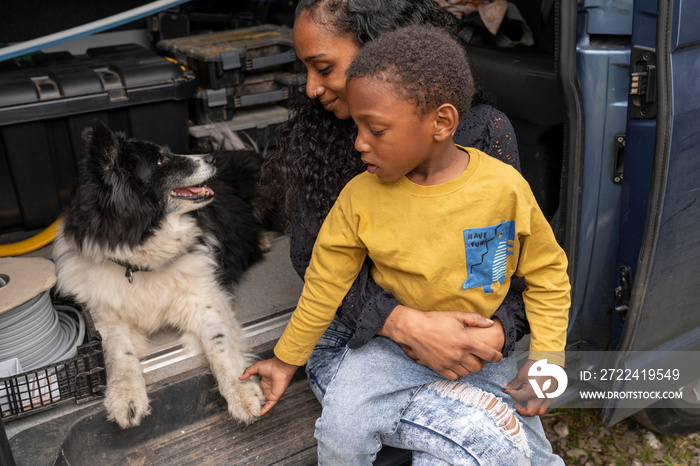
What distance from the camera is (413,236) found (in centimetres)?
158

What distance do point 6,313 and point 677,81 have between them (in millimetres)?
2308

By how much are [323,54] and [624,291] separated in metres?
1.32

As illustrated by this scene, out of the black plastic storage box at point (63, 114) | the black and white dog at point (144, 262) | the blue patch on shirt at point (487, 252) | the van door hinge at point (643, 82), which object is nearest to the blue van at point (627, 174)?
the van door hinge at point (643, 82)

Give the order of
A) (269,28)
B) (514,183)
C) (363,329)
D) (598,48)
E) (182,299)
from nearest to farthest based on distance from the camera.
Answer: (514,183)
(363,329)
(598,48)
(182,299)
(269,28)

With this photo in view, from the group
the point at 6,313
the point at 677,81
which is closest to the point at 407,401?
the point at 677,81

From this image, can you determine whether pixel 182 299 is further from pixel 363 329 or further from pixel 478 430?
pixel 478 430

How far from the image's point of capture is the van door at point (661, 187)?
1.79 metres

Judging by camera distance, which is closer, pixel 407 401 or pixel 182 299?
pixel 407 401

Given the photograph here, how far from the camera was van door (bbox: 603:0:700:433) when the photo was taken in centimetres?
179

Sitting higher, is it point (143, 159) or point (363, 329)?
point (143, 159)

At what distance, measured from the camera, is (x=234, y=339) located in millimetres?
2518

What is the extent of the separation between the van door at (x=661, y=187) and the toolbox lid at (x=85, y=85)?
93.9 inches

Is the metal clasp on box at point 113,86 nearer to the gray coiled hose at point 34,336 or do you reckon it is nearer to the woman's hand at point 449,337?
the gray coiled hose at point 34,336

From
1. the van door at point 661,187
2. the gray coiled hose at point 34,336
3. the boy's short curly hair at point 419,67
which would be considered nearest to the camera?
the boy's short curly hair at point 419,67
